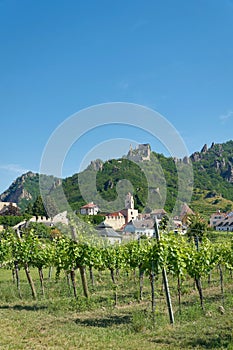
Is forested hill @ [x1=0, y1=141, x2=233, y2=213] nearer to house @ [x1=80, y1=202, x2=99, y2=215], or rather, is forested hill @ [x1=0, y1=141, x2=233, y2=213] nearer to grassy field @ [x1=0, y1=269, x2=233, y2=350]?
house @ [x1=80, y1=202, x2=99, y2=215]

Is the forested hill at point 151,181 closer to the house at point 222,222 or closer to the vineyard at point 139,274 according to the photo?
the vineyard at point 139,274

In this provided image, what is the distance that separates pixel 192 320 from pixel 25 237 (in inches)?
280

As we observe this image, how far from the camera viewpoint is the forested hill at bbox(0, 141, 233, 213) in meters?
18.2

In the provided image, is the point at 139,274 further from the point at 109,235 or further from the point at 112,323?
the point at 109,235

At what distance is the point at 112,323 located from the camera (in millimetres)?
8047

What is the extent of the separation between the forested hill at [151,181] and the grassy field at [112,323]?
442cm

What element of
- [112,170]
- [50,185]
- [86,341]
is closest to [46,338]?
[86,341]

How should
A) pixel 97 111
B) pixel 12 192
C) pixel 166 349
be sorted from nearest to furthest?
1. pixel 166 349
2. pixel 97 111
3. pixel 12 192

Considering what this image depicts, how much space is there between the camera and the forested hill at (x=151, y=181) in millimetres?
18234

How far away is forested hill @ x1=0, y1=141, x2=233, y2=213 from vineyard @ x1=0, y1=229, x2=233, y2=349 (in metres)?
2.92

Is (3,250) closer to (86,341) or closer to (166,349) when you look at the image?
(86,341)

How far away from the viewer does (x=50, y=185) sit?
14.1m

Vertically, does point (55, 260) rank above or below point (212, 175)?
below

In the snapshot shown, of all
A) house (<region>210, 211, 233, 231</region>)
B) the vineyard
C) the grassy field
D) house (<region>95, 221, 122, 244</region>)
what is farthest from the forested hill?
house (<region>210, 211, 233, 231</region>)
